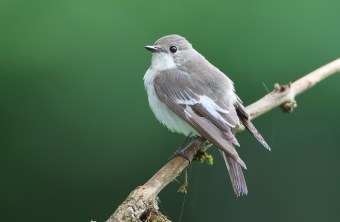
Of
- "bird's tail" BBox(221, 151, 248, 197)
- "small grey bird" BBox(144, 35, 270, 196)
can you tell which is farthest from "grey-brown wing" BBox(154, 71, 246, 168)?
"bird's tail" BBox(221, 151, 248, 197)

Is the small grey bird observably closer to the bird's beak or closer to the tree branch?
the bird's beak

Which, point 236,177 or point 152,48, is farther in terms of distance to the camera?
point 152,48

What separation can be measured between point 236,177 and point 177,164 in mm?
314

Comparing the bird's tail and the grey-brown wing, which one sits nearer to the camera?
the bird's tail

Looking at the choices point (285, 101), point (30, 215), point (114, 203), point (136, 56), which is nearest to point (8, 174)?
point (30, 215)

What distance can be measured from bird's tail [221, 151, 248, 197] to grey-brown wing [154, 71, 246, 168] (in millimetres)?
104

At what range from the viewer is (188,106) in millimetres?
4605

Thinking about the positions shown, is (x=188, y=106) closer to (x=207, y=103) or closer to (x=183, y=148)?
(x=207, y=103)

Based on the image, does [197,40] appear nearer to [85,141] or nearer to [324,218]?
[85,141]

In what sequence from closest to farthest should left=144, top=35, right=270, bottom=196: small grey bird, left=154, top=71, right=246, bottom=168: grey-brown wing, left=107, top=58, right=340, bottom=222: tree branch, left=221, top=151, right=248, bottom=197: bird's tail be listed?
left=107, top=58, right=340, bottom=222: tree branch → left=221, top=151, right=248, bottom=197: bird's tail → left=154, top=71, right=246, bottom=168: grey-brown wing → left=144, top=35, right=270, bottom=196: small grey bird

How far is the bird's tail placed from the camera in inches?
164

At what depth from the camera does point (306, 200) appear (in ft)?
17.6

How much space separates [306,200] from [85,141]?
57.7 inches

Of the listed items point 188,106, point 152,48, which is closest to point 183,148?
point 188,106
